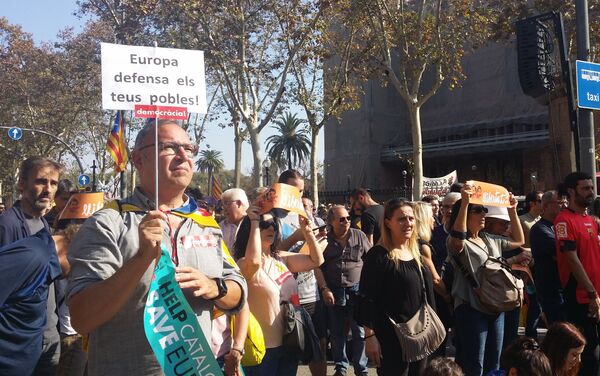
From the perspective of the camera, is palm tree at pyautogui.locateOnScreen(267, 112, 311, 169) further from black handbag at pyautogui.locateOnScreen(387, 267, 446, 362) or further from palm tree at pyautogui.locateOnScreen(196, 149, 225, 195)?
black handbag at pyautogui.locateOnScreen(387, 267, 446, 362)

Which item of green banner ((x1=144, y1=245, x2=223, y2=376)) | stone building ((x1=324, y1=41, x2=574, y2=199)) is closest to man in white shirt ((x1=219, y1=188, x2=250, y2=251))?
green banner ((x1=144, y1=245, x2=223, y2=376))

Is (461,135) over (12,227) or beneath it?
over

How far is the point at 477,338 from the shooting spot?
583cm

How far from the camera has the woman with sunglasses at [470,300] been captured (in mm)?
5812


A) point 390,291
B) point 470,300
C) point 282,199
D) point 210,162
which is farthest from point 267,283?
point 210,162

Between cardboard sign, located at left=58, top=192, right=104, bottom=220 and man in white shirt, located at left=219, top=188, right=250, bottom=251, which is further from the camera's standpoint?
man in white shirt, located at left=219, top=188, right=250, bottom=251

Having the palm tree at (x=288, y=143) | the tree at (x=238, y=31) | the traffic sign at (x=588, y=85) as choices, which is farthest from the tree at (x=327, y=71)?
the palm tree at (x=288, y=143)

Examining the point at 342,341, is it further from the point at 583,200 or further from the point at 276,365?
the point at 583,200

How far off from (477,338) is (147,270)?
379 centimetres

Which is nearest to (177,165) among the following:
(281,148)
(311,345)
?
(311,345)

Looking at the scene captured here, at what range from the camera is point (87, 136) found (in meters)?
42.2

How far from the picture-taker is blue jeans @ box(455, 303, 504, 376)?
5770 mm

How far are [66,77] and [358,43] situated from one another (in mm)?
16835

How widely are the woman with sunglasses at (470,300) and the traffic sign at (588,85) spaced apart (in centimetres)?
292
